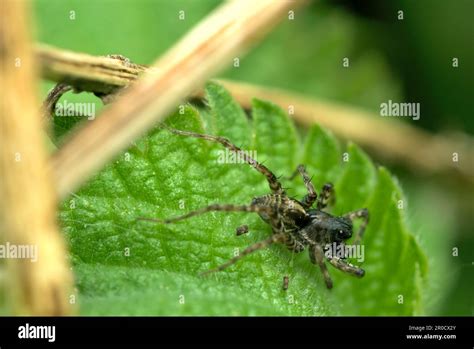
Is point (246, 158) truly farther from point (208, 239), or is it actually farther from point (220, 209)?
point (208, 239)

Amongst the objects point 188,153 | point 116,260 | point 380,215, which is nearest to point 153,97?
point 188,153

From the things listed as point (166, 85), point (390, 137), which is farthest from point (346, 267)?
point (390, 137)

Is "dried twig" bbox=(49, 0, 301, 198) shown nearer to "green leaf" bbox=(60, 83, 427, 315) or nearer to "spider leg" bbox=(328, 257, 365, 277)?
"green leaf" bbox=(60, 83, 427, 315)

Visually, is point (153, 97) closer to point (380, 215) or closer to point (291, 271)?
point (291, 271)

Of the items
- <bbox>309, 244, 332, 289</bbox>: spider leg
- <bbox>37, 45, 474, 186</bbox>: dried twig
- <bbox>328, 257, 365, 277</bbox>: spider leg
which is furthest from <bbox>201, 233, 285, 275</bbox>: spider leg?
<bbox>37, 45, 474, 186</bbox>: dried twig

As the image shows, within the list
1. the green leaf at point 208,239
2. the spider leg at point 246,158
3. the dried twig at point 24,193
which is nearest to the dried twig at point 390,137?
the green leaf at point 208,239

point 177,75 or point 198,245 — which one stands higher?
point 177,75
